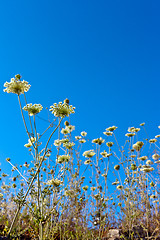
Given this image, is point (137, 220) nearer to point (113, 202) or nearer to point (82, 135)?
point (113, 202)

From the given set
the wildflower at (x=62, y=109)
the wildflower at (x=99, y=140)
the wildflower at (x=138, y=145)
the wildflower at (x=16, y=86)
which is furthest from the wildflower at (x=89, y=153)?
the wildflower at (x=16, y=86)

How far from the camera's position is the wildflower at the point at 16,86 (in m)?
2.49

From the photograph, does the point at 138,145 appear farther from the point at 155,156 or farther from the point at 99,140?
the point at 155,156

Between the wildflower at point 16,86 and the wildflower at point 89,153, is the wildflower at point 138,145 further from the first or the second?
the wildflower at point 16,86

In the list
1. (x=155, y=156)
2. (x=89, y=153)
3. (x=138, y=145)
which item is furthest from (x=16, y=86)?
(x=155, y=156)

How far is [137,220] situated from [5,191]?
344cm

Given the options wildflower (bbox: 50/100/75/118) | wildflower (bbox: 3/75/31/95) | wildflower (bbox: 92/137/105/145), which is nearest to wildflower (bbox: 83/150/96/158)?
wildflower (bbox: 92/137/105/145)

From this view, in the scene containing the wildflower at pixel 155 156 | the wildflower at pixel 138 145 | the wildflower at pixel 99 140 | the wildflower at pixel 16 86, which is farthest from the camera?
the wildflower at pixel 155 156

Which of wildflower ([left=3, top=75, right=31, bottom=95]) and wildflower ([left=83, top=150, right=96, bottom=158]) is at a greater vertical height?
wildflower ([left=3, top=75, right=31, bottom=95])

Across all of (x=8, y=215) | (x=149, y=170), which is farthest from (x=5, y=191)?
(x=149, y=170)

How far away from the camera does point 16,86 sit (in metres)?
2.50

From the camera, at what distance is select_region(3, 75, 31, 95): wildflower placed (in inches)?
98.0

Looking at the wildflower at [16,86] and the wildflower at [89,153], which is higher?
the wildflower at [16,86]

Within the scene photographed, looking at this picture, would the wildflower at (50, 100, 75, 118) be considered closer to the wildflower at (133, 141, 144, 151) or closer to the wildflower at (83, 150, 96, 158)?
the wildflower at (83, 150, 96, 158)
